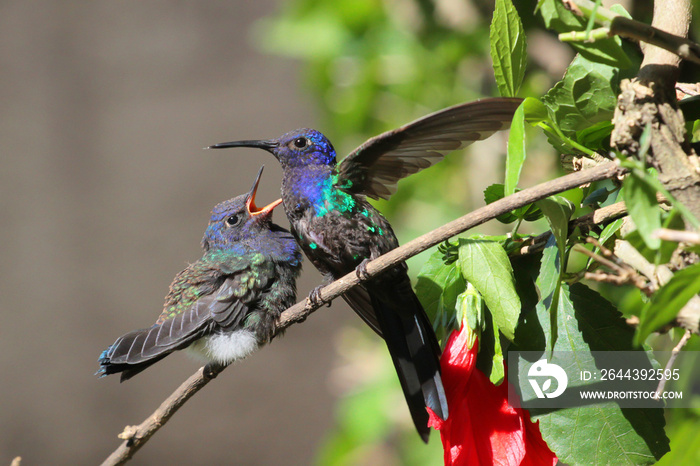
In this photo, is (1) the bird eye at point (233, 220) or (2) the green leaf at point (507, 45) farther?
(1) the bird eye at point (233, 220)

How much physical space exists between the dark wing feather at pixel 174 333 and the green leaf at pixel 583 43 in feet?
4.19

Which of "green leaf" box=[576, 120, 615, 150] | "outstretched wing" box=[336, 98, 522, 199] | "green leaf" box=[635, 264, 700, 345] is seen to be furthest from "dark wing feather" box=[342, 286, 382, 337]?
"green leaf" box=[635, 264, 700, 345]

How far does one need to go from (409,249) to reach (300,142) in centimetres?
98

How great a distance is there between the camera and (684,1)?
0.91 m

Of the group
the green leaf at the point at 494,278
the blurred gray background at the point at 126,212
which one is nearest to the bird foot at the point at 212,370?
the green leaf at the point at 494,278

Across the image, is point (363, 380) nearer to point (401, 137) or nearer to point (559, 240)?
point (401, 137)

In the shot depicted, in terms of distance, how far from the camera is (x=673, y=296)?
69cm

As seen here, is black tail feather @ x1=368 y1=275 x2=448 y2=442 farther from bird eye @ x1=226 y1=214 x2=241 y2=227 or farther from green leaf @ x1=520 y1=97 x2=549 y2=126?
bird eye @ x1=226 y1=214 x2=241 y2=227

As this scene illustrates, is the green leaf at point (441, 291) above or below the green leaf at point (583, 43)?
below

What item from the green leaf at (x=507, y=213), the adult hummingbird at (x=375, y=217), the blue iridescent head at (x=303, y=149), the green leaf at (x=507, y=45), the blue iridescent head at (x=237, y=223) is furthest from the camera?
the blue iridescent head at (x=237, y=223)

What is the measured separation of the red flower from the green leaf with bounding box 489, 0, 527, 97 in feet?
1.32

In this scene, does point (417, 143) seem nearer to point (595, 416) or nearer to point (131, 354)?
point (595, 416)

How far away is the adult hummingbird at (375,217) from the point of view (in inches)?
55.3

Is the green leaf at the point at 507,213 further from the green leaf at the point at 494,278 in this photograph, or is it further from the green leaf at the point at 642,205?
the green leaf at the point at 642,205
